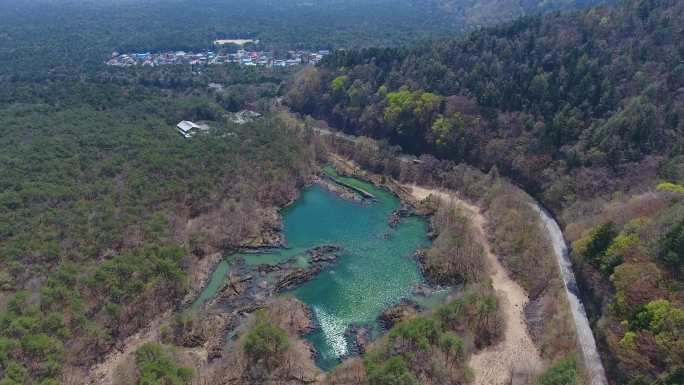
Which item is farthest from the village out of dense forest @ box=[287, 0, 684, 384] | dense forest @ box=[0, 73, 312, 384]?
dense forest @ box=[0, 73, 312, 384]

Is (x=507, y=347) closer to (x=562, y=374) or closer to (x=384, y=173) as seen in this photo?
(x=562, y=374)

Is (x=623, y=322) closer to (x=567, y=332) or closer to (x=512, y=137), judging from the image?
(x=567, y=332)

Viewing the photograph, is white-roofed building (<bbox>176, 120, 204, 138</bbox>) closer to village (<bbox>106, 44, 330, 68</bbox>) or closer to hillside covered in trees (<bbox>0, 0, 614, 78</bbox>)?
village (<bbox>106, 44, 330, 68</bbox>)

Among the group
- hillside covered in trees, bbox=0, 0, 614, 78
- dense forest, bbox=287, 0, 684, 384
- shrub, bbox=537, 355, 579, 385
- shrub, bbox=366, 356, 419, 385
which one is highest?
dense forest, bbox=287, 0, 684, 384

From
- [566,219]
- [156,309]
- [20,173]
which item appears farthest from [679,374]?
[20,173]

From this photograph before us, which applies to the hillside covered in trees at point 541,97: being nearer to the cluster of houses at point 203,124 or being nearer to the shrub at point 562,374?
the cluster of houses at point 203,124
